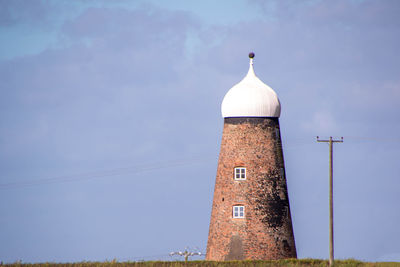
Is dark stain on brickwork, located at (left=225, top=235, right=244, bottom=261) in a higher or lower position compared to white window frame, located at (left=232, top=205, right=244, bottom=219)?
lower

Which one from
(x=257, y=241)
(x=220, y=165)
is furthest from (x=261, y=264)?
(x=220, y=165)

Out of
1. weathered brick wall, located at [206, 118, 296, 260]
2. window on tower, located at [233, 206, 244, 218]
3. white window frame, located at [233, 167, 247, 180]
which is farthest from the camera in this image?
white window frame, located at [233, 167, 247, 180]

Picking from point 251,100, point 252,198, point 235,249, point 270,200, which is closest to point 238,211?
point 252,198

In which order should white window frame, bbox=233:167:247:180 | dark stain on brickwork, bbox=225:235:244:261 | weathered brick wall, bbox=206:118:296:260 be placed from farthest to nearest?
white window frame, bbox=233:167:247:180, weathered brick wall, bbox=206:118:296:260, dark stain on brickwork, bbox=225:235:244:261

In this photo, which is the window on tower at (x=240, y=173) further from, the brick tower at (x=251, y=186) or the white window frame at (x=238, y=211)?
the white window frame at (x=238, y=211)

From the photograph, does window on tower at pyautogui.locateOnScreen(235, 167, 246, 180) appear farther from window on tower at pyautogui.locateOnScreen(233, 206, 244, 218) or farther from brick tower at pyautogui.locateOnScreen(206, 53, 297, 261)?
window on tower at pyautogui.locateOnScreen(233, 206, 244, 218)

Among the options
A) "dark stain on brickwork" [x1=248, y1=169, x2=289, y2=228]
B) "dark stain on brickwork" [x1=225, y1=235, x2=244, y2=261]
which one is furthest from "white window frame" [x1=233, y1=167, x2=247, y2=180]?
"dark stain on brickwork" [x1=225, y1=235, x2=244, y2=261]

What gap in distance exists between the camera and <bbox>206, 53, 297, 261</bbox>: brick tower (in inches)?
2131

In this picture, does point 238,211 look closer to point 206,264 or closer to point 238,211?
point 238,211

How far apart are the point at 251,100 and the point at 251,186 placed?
531 cm

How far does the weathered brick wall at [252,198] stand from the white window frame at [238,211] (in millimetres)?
194

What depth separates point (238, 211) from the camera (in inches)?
2142

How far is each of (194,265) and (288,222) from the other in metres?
7.34

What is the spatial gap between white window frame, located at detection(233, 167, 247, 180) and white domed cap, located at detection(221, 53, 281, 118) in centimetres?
335
